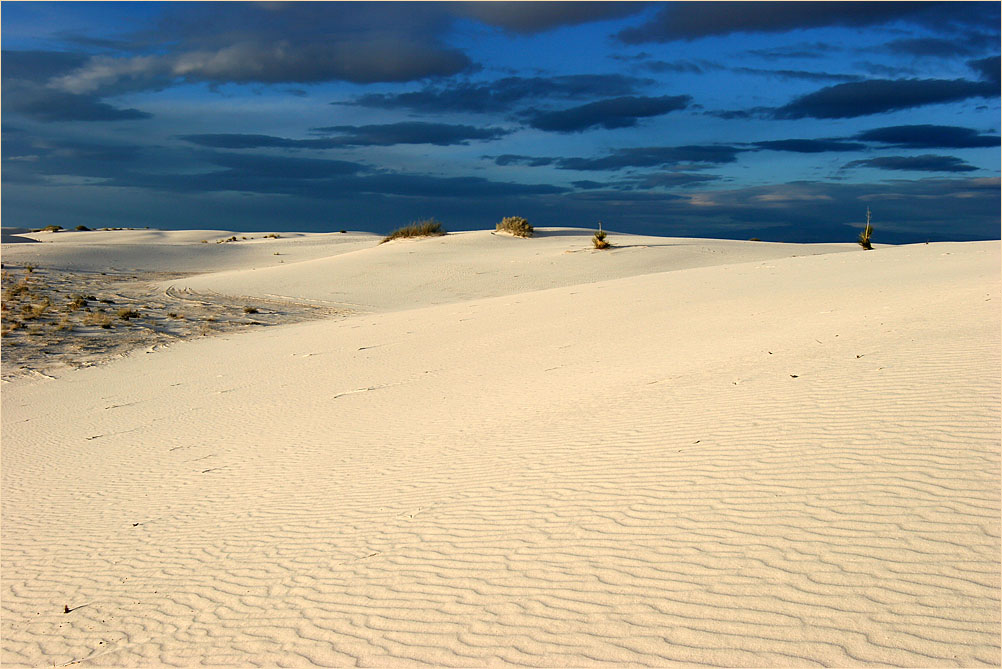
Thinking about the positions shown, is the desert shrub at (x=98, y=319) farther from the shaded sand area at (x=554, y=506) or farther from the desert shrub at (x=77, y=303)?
the shaded sand area at (x=554, y=506)

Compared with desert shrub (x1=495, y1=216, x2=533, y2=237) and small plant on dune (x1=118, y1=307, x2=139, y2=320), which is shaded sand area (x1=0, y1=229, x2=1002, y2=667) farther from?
desert shrub (x1=495, y1=216, x2=533, y2=237)

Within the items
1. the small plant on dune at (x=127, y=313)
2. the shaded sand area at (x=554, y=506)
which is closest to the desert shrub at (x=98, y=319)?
the small plant on dune at (x=127, y=313)

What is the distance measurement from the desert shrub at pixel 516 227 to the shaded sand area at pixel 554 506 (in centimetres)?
2267

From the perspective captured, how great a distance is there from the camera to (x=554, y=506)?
4.69 metres

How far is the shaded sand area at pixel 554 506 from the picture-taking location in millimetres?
3275

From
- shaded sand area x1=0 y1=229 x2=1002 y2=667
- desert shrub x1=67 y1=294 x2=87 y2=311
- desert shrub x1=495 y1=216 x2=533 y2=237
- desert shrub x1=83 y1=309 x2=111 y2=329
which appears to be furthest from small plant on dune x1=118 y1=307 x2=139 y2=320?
desert shrub x1=495 y1=216 x2=533 y2=237

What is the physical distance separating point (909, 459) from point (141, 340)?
1617 centimetres

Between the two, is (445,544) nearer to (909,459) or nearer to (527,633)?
(527,633)

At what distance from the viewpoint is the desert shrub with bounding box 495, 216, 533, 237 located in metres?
33.7

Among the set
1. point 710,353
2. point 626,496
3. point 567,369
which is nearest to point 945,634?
point 626,496

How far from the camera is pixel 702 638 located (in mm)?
3088

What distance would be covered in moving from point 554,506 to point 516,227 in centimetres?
2985

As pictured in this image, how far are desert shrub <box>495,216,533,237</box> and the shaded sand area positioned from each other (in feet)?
74.4

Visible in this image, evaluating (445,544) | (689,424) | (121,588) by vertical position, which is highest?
(689,424)
